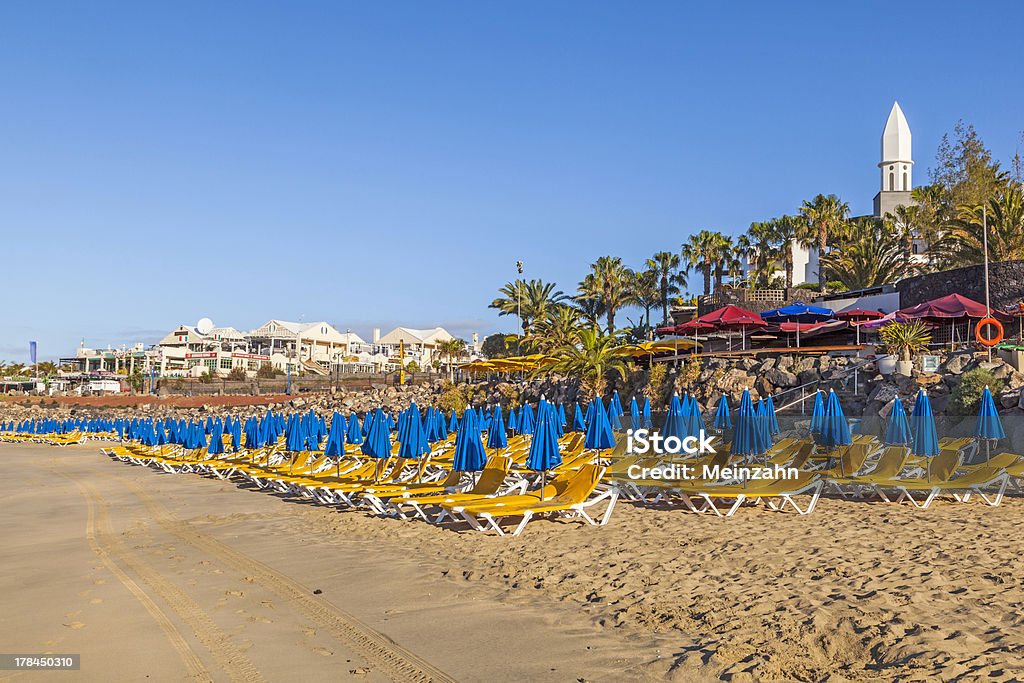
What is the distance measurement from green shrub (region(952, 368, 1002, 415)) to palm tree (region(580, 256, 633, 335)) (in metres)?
34.3

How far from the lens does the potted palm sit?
19080 mm

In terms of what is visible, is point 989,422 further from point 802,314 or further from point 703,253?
point 703,253

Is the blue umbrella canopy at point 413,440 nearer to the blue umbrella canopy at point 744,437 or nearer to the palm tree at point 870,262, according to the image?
the blue umbrella canopy at point 744,437

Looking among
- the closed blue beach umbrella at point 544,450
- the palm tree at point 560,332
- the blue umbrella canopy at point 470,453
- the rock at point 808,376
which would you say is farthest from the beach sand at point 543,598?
the palm tree at point 560,332

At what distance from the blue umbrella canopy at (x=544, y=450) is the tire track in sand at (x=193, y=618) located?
4548 millimetres

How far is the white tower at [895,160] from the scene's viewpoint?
65875mm

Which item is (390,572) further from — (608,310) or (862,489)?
(608,310)

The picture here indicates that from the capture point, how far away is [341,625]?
5.76 m

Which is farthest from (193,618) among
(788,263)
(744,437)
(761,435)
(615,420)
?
(788,263)

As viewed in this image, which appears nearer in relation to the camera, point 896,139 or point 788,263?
point 788,263

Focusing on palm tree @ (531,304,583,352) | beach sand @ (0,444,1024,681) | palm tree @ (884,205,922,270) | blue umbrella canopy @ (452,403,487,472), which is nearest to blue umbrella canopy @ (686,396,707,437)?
beach sand @ (0,444,1024,681)

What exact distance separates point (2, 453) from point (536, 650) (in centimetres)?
3124

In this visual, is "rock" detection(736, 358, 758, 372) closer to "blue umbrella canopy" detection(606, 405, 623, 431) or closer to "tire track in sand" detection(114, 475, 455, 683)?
"blue umbrella canopy" detection(606, 405, 623, 431)

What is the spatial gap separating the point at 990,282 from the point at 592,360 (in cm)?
1270
